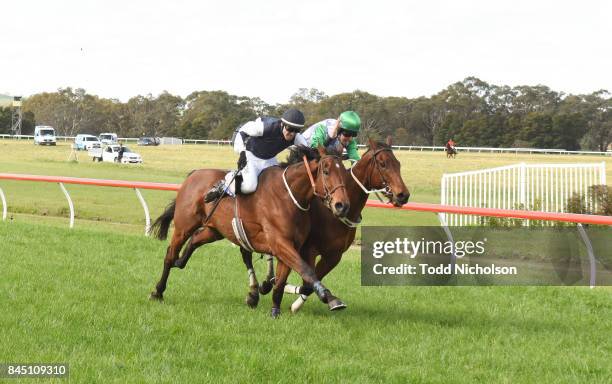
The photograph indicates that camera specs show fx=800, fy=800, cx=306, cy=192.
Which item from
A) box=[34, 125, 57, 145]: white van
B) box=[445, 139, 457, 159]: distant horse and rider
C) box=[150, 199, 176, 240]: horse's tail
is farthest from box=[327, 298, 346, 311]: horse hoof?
box=[34, 125, 57, 145]: white van

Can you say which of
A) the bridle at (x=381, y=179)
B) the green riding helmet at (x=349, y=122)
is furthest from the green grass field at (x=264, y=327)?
the green riding helmet at (x=349, y=122)

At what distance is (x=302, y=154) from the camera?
21.3 ft

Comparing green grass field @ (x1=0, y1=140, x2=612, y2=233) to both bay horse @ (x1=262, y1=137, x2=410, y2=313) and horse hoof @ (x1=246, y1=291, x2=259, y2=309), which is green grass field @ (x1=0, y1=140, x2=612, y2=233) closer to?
horse hoof @ (x1=246, y1=291, x2=259, y2=309)

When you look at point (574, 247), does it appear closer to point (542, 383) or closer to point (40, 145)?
point (542, 383)

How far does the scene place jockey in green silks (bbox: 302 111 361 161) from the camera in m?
6.68

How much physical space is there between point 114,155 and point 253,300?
36.9 metres

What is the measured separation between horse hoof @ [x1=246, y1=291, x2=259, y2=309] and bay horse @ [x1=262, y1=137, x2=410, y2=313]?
0.43m

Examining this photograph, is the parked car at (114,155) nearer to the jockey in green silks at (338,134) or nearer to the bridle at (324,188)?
the jockey in green silks at (338,134)

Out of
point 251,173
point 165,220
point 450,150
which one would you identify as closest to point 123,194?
point 165,220

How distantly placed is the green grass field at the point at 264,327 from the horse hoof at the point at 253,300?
0.08m

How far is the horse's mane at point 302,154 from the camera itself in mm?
6457

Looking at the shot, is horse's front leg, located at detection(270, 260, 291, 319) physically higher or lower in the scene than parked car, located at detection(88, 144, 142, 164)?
higher

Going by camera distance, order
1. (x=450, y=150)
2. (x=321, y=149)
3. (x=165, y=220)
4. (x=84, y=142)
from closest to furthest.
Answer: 1. (x=321, y=149)
2. (x=165, y=220)
3. (x=450, y=150)
4. (x=84, y=142)

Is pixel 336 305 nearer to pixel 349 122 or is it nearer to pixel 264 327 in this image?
pixel 264 327
